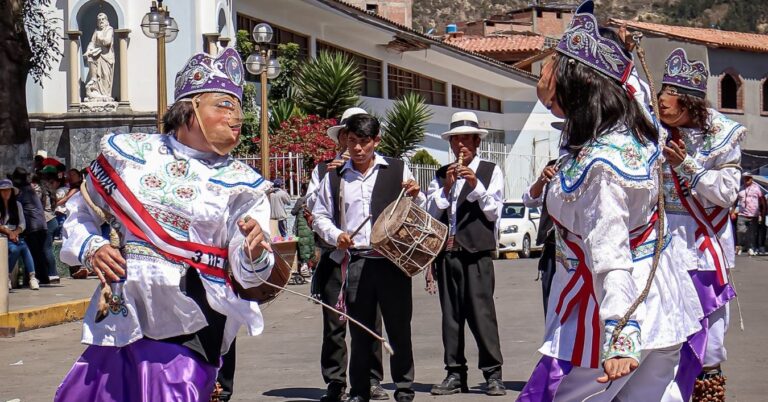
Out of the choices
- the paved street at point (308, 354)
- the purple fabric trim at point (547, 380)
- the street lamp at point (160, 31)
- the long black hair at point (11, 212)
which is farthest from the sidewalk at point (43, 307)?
the purple fabric trim at point (547, 380)

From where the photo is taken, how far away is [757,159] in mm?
56688

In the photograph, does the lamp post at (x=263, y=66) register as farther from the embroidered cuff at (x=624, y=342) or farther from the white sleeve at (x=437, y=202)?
the embroidered cuff at (x=624, y=342)

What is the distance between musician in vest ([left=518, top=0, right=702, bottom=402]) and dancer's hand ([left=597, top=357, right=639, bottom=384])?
0.11 meters

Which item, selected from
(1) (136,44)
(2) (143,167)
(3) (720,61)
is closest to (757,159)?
(3) (720,61)

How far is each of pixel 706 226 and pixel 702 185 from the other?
0.30 metres

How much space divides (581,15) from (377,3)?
64559mm

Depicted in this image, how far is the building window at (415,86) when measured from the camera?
146 ft

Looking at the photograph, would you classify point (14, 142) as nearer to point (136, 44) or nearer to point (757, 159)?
point (136, 44)

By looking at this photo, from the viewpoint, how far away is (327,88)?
110ft

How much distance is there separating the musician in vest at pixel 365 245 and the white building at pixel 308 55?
21.7 metres

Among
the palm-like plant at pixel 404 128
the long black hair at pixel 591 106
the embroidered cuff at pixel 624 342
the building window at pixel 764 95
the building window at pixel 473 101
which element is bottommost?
the embroidered cuff at pixel 624 342

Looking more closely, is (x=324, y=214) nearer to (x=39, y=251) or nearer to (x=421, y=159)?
(x=39, y=251)

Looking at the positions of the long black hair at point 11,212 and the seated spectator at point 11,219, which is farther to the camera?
the long black hair at point 11,212

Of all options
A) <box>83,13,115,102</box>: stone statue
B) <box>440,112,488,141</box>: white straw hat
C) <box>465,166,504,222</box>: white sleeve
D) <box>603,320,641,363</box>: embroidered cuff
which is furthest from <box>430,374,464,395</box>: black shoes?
<box>83,13,115,102</box>: stone statue
